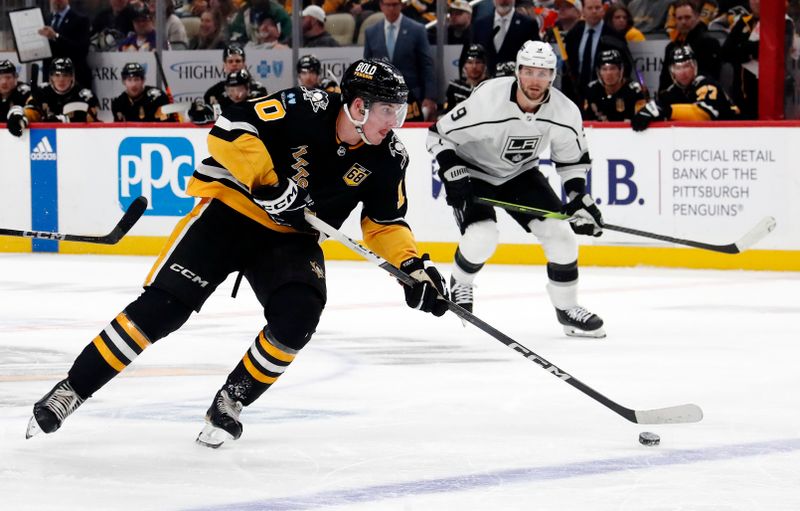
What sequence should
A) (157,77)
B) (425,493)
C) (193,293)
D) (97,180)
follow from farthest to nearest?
(157,77) < (97,180) < (193,293) < (425,493)

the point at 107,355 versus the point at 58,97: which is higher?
the point at 107,355

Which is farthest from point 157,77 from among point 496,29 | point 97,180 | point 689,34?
point 689,34

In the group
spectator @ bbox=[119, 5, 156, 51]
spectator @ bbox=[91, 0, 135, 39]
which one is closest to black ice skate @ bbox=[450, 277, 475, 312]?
→ spectator @ bbox=[119, 5, 156, 51]

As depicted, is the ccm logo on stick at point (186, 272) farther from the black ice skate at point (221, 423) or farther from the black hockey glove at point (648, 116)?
the black hockey glove at point (648, 116)

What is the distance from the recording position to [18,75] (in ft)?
34.5

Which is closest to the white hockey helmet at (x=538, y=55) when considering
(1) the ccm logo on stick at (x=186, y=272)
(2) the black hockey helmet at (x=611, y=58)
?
(1) the ccm logo on stick at (x=186, y=272)

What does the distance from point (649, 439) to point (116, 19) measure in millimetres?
7589

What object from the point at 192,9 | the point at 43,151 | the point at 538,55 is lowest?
the point at 43,151

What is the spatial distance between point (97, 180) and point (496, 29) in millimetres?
2725

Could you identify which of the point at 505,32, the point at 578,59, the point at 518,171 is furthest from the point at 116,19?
the point at 518,171

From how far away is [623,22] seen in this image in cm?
851

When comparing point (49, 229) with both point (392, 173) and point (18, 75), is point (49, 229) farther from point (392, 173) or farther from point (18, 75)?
point (392, 173)

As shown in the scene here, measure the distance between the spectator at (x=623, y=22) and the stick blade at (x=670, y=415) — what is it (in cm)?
519

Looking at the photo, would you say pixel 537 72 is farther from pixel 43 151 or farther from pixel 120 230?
pixel 43 151
